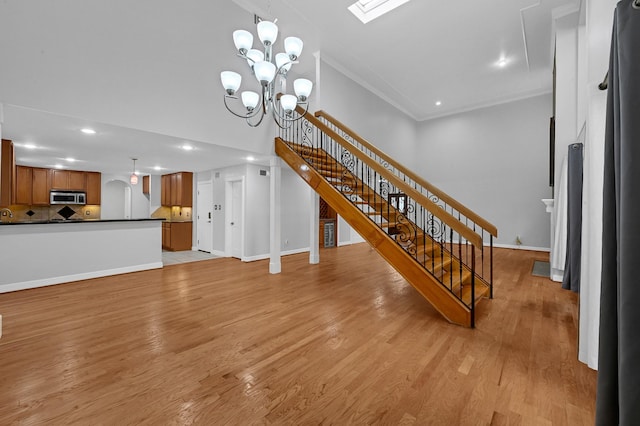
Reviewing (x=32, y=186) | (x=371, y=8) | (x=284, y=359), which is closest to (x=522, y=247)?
(x=371, y=8)

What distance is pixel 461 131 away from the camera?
9727 millimetres

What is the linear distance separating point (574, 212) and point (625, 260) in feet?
13.0

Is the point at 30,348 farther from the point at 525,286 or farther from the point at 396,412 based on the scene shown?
the point at 525,286

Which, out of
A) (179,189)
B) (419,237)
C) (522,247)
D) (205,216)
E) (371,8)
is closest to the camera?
(419,237)

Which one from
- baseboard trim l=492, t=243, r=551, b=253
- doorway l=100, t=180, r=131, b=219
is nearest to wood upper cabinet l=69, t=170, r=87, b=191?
doorway l=100, t=180, r=131, b=219

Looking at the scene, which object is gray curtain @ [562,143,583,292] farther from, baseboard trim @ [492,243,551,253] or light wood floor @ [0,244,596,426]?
baseboard trim @ [492,243,551,253]

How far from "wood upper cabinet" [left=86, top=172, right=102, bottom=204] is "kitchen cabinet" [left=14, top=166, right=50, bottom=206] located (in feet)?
3.11

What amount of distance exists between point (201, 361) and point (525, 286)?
500 cm

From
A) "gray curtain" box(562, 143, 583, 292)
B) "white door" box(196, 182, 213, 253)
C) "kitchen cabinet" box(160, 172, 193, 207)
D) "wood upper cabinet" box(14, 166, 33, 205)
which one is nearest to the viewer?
"gray curtain" box(562, 143, 583, 292)

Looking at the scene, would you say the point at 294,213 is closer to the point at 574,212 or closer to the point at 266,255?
the point at 266,255

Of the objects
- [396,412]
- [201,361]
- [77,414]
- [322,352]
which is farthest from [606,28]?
[77,414]

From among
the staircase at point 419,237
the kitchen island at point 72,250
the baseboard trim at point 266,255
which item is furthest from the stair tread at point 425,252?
the kitchen island at point 72,250

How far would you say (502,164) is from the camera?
349 inches

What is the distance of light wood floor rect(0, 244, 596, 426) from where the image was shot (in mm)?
1774
